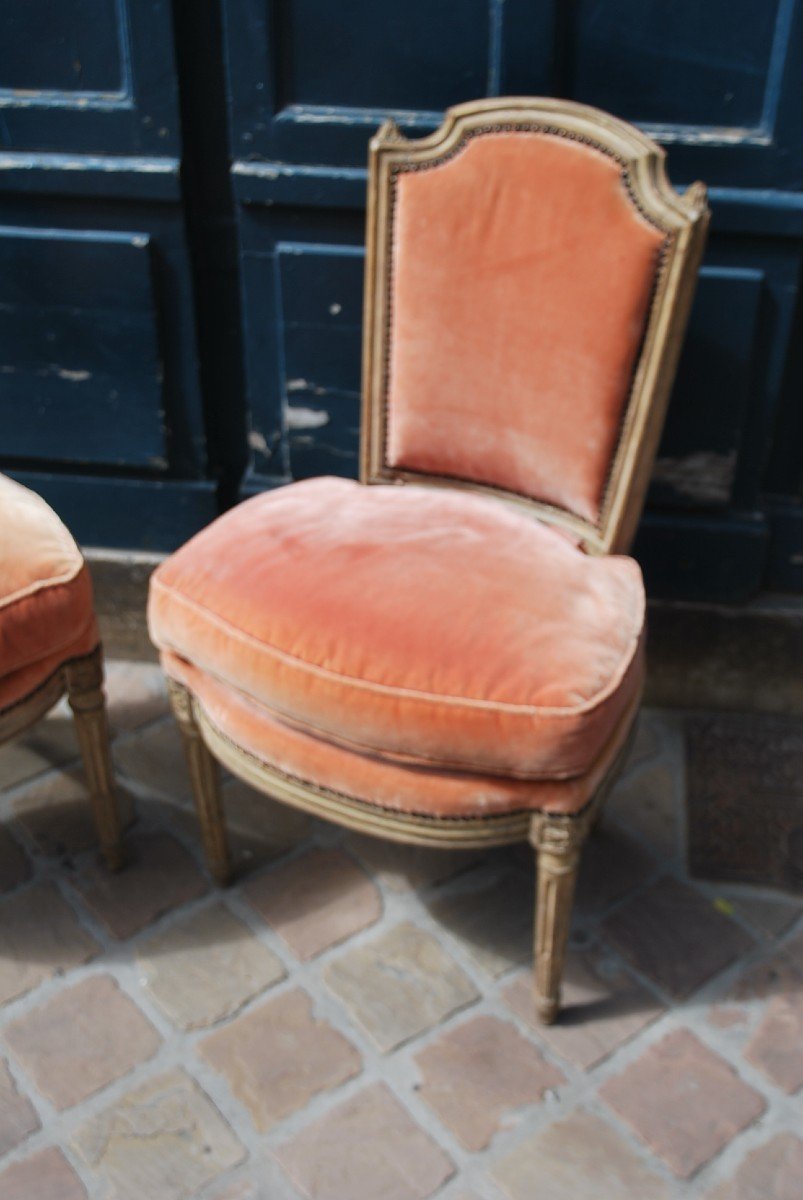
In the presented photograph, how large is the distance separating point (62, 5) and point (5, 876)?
4.81 ft

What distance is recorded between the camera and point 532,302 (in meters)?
1.86

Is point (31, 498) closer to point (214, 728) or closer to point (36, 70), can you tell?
point (214, 728)

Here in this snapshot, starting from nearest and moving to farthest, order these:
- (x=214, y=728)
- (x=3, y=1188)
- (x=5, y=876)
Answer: (x=3, y=1188)
(x=214, y=728)
(x=5, y=876)

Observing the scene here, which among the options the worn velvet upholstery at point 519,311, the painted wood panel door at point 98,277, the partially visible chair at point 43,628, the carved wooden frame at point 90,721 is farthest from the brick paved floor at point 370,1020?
the worn velvet upholstery at point 519,311

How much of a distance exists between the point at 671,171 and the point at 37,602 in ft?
4.06

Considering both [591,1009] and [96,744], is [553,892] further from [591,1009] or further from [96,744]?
[96,744]

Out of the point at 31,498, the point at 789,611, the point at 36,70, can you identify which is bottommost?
the point at 789,611

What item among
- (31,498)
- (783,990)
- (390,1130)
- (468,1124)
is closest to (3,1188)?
(390,1130)

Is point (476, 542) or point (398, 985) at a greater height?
point (476, 542)

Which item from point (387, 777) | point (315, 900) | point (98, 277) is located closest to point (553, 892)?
point (387, 777)

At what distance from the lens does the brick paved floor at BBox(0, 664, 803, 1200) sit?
1721 mm

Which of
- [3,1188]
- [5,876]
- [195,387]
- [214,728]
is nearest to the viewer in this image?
[3,1188]

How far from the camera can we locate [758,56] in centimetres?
200

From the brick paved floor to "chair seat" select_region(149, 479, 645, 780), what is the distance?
19.0 inches
